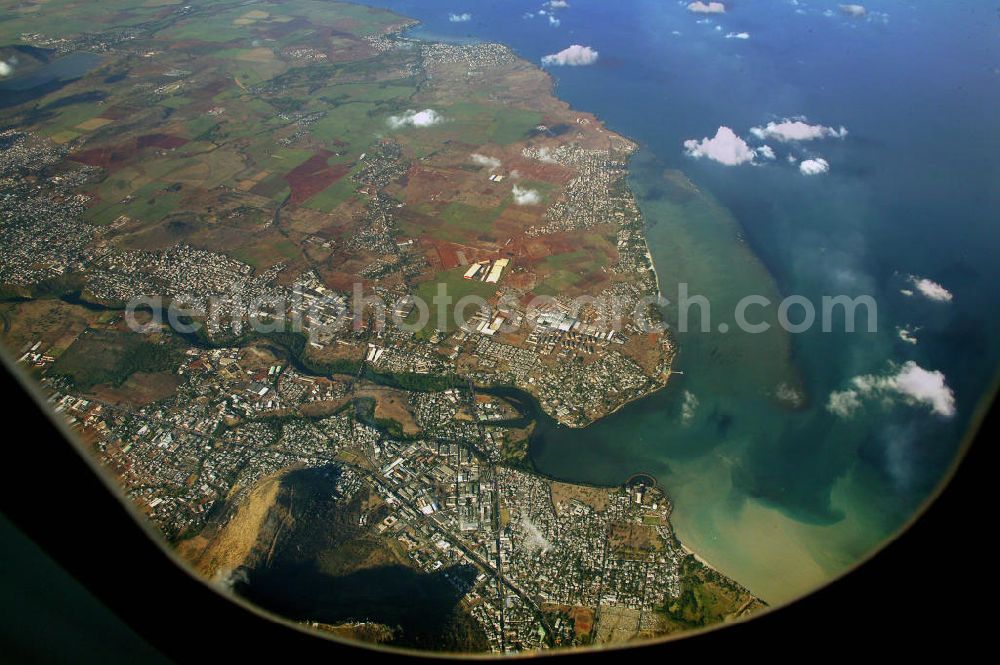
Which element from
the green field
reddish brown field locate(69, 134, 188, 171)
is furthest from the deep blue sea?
reddish brown field locate(69, 134, 188, 171)

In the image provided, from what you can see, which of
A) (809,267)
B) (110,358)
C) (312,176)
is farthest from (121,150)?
(809,267)

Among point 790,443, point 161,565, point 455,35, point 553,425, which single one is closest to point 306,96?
point 455,35

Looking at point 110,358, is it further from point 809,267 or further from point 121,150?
point 809,267

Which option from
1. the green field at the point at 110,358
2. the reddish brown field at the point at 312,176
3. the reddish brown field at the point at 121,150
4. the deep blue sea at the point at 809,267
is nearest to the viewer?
the deep blue sea at the point at 809,267

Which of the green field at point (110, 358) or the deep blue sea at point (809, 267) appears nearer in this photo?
the deep blue sea at point (809, 267)

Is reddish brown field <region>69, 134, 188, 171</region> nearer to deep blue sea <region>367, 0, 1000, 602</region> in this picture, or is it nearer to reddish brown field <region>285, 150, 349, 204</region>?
reddish brown field <region>285, 150, 349, 204</region>

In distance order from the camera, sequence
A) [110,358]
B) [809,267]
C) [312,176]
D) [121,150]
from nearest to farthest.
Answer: [110,358]
[809,267]
[312,176]
[121,150]

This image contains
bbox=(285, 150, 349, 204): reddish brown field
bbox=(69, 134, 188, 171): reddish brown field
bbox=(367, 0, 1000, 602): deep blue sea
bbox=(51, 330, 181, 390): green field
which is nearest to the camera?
bbox=(367, 0, 1000, 602): deep blue sea

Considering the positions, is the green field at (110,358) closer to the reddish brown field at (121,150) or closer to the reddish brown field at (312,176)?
the reddish brown field at (312,176)

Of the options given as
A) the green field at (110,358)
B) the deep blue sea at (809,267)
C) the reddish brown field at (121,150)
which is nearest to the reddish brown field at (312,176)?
the reddish brown field at (121,150)
